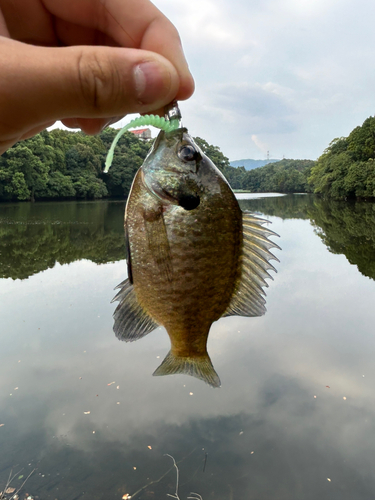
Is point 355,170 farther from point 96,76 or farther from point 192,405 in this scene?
point 96,76

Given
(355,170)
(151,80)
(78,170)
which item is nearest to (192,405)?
(151,80)

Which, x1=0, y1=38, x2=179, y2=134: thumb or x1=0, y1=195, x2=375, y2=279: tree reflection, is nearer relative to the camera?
x1=0, y1=38, x2=179, y2=134: thumb

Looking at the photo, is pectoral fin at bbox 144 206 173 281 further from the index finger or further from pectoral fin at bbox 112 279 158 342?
the index finger

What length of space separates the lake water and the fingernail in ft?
19.7

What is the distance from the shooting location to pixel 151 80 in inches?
86.3

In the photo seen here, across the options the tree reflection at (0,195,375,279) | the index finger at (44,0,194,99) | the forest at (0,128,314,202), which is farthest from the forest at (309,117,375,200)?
the index finger at (44,0,194,99)

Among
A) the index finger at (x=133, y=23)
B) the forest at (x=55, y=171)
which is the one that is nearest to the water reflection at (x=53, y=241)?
the forest at (x=55, y=171)

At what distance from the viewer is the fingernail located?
2.17m

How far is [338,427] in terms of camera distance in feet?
32.1

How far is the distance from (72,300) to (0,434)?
962 centimetres

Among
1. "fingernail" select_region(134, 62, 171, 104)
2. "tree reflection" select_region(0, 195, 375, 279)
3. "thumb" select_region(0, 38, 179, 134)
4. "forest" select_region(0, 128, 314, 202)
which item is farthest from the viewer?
"forest" select_region(0, 128, 314, 202)

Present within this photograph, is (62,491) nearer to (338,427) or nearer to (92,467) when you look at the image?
(92,467)

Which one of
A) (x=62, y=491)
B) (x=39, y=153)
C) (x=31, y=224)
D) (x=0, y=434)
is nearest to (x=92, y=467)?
(x=62, y=491)

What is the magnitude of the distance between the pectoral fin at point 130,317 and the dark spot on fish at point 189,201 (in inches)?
28.1
